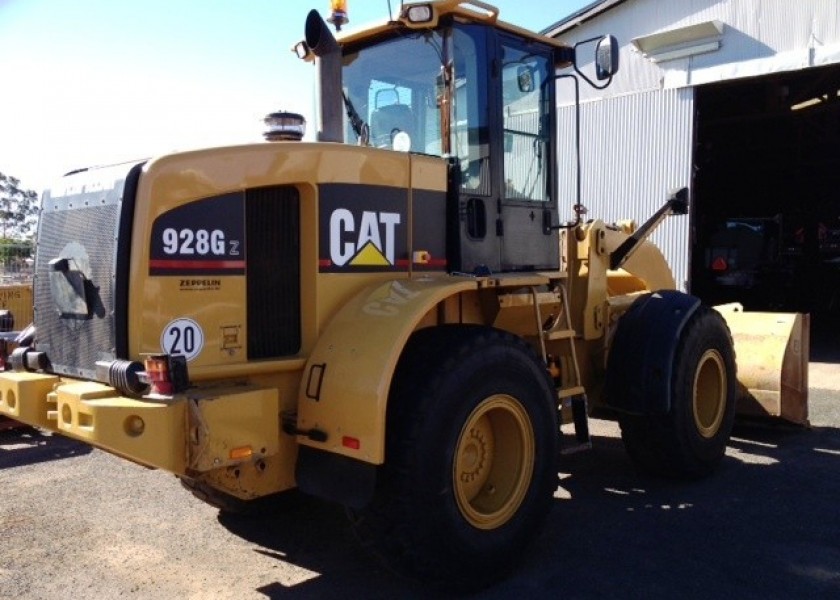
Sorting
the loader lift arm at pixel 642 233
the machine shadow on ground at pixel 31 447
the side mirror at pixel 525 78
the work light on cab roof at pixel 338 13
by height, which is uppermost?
the work light on cab roof at pixel 338 13

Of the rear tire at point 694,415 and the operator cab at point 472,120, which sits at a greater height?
the operator cab at point 472,120

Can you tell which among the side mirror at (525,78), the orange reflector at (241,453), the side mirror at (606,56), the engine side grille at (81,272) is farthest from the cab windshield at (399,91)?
the orange reflector at (241,453)

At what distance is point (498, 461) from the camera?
4.22 metres

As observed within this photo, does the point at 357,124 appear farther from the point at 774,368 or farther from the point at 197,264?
the point at 774,368

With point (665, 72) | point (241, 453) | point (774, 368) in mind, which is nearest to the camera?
point (241, 453)

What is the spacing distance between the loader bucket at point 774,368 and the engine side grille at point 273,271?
4.47m

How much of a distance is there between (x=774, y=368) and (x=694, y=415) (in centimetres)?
157

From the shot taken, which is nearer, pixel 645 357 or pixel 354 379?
pixel 354 379

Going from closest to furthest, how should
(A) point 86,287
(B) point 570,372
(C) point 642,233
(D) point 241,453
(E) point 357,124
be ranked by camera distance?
(D) point 241,453
(A) point 86,287
(E) point 357,124
(B) point 570,372
(C) point 642,233

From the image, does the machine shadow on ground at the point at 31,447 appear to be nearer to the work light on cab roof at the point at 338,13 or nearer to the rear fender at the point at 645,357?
the work light on cab roof at the point at 338,13

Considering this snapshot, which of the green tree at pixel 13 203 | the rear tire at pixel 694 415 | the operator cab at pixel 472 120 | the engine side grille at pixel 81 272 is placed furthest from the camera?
the green tree at pixel 13 203

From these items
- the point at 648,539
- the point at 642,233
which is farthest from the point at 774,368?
the point at 648,539

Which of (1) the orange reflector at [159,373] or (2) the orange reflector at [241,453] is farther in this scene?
(2) the orange reflector at [241,453]

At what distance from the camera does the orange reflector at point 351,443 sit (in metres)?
3.49
